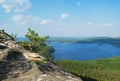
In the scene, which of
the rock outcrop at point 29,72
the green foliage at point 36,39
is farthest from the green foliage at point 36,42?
the rock outcrop at point 29,72

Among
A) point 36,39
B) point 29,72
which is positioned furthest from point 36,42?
point 29,72

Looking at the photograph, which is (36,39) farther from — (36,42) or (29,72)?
(29,72)

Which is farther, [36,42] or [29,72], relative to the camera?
[36,42]

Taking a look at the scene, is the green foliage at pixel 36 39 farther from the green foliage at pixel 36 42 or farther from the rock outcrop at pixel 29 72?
the rock outcrop at pixel 29 72

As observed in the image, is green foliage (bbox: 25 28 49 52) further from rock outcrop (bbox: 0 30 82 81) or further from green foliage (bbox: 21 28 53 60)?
rock outcrop (bbox: 0 30 82 81)

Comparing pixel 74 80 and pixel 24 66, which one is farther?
pixel 24 66

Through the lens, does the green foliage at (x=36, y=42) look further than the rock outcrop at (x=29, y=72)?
Yes

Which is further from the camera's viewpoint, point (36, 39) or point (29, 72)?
point (36, 39)

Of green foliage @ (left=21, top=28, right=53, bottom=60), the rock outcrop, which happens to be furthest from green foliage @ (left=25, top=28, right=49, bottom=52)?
the rock outcrop

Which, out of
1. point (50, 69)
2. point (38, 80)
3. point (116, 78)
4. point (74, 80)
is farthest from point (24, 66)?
point (116, 78)

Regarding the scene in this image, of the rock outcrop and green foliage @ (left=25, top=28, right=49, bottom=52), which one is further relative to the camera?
green foliage @ (left=25, top=28, right=49, bottom=52)

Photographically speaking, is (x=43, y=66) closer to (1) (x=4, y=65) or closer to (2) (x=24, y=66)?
(2) (x=24, y=66)

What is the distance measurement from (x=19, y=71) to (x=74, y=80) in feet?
8.48

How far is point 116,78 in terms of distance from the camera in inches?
7367
